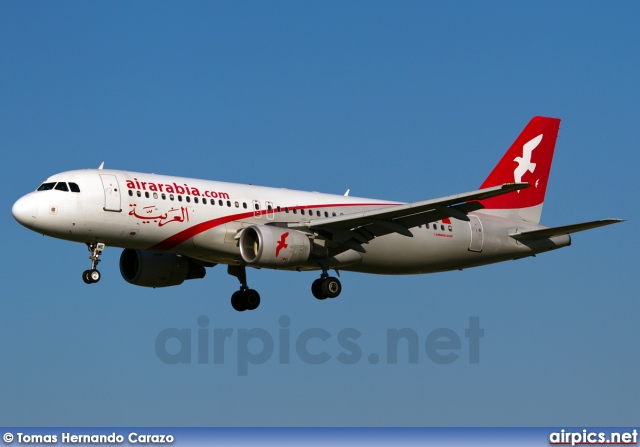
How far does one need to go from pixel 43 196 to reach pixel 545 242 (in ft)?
71.0

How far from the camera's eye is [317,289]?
172 ft

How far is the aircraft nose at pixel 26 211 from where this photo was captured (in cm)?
4762

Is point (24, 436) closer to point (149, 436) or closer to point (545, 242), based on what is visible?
point (149, 436)

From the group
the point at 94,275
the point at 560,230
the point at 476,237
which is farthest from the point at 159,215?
the point at 560,230

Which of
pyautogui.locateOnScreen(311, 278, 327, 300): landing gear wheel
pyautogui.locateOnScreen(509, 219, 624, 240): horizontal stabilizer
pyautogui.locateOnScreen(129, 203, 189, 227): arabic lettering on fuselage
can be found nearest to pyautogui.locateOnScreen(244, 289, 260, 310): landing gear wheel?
pyautogui.locateOnScreen(311, 278, 327, 300): landing gear wheel

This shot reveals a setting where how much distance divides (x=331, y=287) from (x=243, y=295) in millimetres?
4570

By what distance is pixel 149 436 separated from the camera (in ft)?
141

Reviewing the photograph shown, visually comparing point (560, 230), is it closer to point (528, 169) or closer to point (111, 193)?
point (528, 169)

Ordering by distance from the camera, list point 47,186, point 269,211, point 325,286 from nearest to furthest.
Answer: point 47,186 < point 269,211 < point 325,286

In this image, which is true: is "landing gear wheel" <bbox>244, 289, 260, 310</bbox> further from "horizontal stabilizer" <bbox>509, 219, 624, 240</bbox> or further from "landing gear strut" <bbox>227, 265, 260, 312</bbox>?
"horizontal stabilizer" <bbox>509, 219, 624, 240</bbox>

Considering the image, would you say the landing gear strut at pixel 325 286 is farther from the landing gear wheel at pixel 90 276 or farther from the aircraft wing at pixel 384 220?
the landing gear wheel at pixel 90 276

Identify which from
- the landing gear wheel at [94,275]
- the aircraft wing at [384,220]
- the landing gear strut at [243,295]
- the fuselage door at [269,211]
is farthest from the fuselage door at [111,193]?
the landing gear strut at [243,295]

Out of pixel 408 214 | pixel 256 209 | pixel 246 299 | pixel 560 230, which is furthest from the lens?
pixel 246 299

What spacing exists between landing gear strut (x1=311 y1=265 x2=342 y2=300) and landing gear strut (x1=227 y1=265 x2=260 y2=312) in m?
3.55
